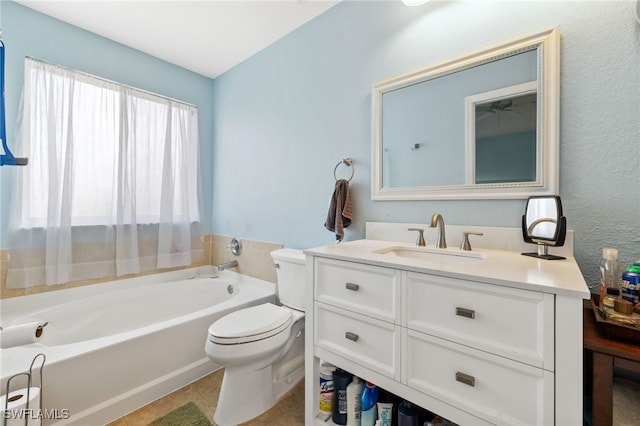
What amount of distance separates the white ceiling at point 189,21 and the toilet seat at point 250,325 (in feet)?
6.69

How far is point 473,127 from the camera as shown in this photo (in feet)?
4.39

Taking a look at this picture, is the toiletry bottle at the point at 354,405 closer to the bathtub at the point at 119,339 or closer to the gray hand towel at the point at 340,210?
the gray hand towel at the point at 340,210

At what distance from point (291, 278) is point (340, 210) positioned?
1.88ft

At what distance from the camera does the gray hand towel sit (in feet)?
5.62

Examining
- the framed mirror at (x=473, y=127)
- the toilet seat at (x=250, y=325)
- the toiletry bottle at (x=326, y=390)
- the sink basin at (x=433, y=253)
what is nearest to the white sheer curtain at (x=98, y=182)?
the toilet seat at (x=250, y=325)

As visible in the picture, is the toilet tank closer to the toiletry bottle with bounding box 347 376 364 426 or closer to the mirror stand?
the toiletry bottle with bounding box 347 376 364 426

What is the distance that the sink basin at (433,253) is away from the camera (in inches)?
47.8

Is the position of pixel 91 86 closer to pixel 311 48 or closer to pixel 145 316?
pixel 311 48

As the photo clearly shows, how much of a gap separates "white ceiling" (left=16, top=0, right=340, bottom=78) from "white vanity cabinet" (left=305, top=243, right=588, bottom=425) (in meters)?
1.76

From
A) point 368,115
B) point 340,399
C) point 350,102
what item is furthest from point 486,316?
point 350,102

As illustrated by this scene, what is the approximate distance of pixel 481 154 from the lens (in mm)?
1318

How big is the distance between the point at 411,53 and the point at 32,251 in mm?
2821

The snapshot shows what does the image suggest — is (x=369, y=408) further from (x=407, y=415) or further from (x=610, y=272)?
(x=610, y=272)

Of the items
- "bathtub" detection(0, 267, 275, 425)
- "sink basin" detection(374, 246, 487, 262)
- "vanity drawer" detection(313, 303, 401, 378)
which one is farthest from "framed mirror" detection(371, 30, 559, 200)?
"bathtub" detection(0, 267, 275, 425)
